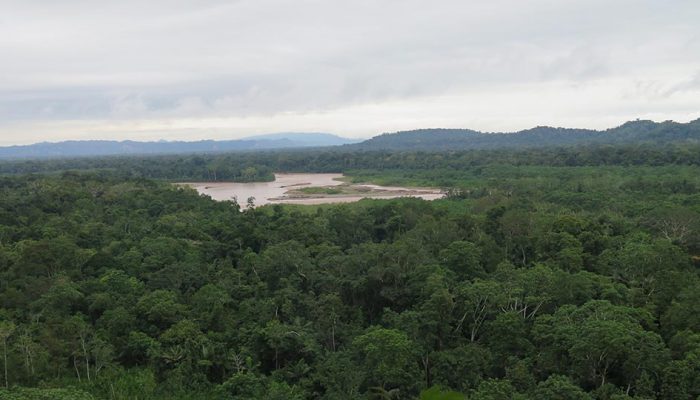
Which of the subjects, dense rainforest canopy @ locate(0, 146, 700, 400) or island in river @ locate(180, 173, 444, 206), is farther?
island in river @ locate(180, 173, 444, 206)

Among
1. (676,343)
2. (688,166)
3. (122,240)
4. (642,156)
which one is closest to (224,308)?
(122,240)

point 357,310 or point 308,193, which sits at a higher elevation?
point 308,193

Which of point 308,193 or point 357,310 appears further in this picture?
point 308,193

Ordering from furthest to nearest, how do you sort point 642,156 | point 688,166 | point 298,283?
point 642,156
point 688,166
point 298,283

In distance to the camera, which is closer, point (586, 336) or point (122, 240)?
point (586, 336)

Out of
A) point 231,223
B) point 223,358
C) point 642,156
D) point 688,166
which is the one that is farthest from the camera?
point 642,156

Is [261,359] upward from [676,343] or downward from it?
downward

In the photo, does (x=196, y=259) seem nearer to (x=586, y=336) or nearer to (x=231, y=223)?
(x=231, y=223)

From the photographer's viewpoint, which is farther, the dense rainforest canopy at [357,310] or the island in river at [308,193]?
the island in river at [308,193]
